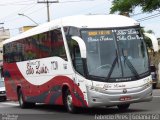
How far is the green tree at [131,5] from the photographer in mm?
31812

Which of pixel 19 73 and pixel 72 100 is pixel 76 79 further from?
pixel 19 73

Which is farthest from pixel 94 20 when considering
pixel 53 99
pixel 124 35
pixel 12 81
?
pixel 12 81

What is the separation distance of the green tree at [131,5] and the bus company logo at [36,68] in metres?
10.4

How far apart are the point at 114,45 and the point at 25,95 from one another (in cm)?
829

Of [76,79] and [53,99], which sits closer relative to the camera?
[76,79]

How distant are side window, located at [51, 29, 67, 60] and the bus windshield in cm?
151

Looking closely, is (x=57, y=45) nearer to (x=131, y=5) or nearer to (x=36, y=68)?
(x=36, y=68)

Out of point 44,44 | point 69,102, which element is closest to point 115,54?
point 69,102

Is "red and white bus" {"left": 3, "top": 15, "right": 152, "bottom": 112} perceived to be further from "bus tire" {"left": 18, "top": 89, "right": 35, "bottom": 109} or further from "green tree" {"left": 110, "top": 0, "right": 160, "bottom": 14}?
"green tree" {"left": 110, "top": 0, "right": 160, "bottom": 14}

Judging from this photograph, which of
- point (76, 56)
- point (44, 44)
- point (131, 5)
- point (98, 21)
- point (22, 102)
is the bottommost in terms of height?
point (22, 102)

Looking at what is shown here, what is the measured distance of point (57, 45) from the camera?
19.9 m

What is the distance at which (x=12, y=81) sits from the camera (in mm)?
27500

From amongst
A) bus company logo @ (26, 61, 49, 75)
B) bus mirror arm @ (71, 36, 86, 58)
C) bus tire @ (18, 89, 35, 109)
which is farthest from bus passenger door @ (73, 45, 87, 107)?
bus tire @ (18, 89, 35, 109)

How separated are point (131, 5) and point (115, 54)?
1659 centimetres
